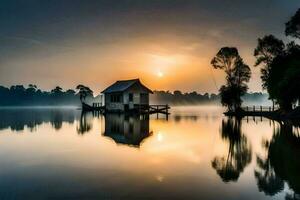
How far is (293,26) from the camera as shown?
169 ft

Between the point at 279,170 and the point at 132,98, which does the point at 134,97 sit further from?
the point at 279,170

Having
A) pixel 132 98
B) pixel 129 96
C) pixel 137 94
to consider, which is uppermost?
pixel 137 94

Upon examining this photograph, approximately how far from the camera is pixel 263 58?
62938mm

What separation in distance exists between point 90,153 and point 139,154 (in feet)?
9.52

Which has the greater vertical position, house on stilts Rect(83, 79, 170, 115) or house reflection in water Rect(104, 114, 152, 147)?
house on stilts Rect(83, 79, 170, 115)

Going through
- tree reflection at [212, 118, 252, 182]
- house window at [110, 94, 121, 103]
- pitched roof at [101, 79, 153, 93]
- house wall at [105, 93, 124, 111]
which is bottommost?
tree reflection at [212, 118, 252, 182]

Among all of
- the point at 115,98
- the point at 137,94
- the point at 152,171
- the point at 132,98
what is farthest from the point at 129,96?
the point at 152,171

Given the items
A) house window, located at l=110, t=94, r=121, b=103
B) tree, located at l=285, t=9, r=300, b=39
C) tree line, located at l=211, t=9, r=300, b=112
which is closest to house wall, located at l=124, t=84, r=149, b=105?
house window, located at l=110, t=94, r=121, b=103

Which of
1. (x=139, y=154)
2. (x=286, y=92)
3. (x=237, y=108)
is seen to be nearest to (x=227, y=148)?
(x=139, y=154)

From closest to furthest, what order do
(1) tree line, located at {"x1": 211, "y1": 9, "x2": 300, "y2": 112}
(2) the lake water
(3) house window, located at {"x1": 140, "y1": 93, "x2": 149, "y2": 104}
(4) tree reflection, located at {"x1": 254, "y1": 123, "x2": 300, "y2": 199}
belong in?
(2) the lake water, (4) tree reflection, located at {"x1": 254, "y1": 123, "x2": 300, "y2": 199}, (1) tree line, located at {"x1": 211, "y1": 9, "x2": 300, "y2": 112}, (3) house window, located at {"x1": 140, "y1": 93, "x2": 149, "y2": 104}

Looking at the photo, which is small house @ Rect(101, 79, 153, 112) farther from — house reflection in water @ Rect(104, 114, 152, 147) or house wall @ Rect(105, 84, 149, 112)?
house reflection in water @ Rect(104, 114, 152, 147)

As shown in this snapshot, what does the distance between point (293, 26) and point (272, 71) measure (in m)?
7.86

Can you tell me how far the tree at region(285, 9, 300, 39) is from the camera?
50500mm

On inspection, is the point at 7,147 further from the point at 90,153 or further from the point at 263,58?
the point at 263,58
